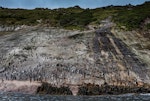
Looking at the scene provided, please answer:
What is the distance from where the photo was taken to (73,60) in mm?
68375

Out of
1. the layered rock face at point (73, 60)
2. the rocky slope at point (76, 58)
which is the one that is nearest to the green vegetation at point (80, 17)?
the rocky slope at point (76, 58)

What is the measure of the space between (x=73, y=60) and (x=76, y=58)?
935 millimetres

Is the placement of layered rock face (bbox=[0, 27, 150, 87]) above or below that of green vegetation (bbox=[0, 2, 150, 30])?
below

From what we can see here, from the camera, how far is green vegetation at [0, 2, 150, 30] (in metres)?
90.6

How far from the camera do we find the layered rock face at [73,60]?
63.9 meters

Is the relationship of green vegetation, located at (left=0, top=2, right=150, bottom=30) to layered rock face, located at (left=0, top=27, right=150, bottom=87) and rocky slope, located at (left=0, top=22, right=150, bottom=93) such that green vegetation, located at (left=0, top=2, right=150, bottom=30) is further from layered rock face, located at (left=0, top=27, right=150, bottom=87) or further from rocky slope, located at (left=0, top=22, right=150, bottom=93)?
layered rock face, located at (left=0, top=27, right=150, bottom=87)

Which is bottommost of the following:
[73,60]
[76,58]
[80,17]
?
[73,60]

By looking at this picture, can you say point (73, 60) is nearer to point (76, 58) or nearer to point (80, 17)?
point (76, 58)

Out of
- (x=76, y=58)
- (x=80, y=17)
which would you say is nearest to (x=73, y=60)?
(x=76, y=58)

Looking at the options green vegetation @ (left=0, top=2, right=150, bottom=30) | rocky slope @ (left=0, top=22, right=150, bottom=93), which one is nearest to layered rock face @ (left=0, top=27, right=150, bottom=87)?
rocky slope @ (left=0, top=22, right=150, bottom=93)

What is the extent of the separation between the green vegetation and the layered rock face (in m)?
9.05

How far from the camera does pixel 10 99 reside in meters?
53.7

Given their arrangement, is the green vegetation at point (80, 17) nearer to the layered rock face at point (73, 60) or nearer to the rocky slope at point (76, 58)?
the rocky slope at point (76, 58)

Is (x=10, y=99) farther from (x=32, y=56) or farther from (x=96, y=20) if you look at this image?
(x=96, y=20)
